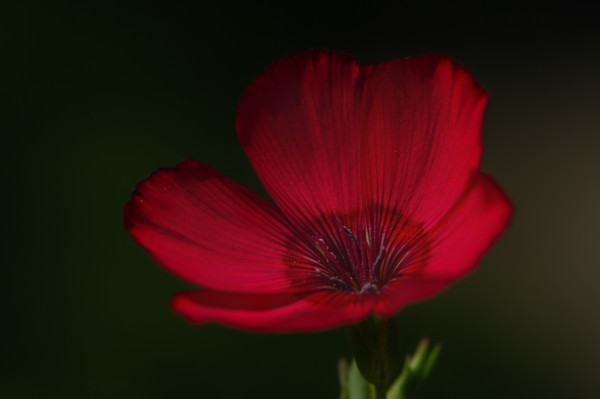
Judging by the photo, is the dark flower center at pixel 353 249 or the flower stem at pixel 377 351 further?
the dark flower center at pixel 353 249

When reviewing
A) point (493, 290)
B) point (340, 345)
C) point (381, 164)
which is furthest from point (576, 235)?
point (381, 164)

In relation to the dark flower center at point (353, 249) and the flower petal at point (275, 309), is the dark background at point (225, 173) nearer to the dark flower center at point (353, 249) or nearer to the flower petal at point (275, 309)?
the dark flower center at point (353, 249)

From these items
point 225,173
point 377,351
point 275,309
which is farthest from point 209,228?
point 225,173

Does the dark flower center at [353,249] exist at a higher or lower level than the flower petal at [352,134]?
lower

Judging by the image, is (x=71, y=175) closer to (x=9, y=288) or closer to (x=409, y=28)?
(x=9, y=288)

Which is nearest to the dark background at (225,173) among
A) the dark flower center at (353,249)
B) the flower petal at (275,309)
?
the dark flower center at (353,249)

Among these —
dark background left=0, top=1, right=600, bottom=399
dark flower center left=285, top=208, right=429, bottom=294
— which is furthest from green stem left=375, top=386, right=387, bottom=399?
dark background left=0, top=1, right=600, bottom=399
